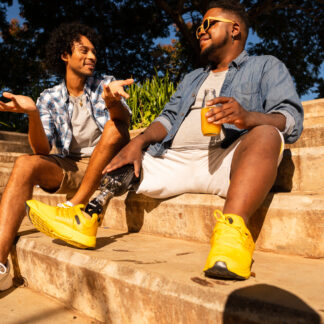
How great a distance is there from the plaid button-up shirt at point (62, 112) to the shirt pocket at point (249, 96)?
1.18m

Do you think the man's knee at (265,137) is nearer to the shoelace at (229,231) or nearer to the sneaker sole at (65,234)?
the shoelace at (229,231)

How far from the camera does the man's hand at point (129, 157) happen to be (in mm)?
1990

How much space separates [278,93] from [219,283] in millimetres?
1205

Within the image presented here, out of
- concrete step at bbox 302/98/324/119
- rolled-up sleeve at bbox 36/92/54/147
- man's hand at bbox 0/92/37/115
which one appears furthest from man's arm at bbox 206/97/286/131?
concrete step at bbox 302/98/324/119

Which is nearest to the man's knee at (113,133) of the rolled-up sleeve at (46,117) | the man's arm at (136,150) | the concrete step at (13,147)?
the man's arm at (136,150)

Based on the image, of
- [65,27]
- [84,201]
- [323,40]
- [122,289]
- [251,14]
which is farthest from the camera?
[323,40]

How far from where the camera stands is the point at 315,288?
113 cm

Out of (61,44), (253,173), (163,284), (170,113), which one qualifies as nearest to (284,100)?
(253,173)

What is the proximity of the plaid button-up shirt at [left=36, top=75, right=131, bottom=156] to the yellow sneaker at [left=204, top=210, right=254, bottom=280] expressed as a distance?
169cm

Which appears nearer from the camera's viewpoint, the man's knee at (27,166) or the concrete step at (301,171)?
the concrete step at (301,171)

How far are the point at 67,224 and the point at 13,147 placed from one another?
3.60 meters

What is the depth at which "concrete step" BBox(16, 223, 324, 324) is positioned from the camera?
1.03 m

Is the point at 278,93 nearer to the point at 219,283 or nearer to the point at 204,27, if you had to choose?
the point at 204,27

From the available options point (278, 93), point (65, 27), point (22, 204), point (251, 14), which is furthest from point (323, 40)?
point (22, 204)
